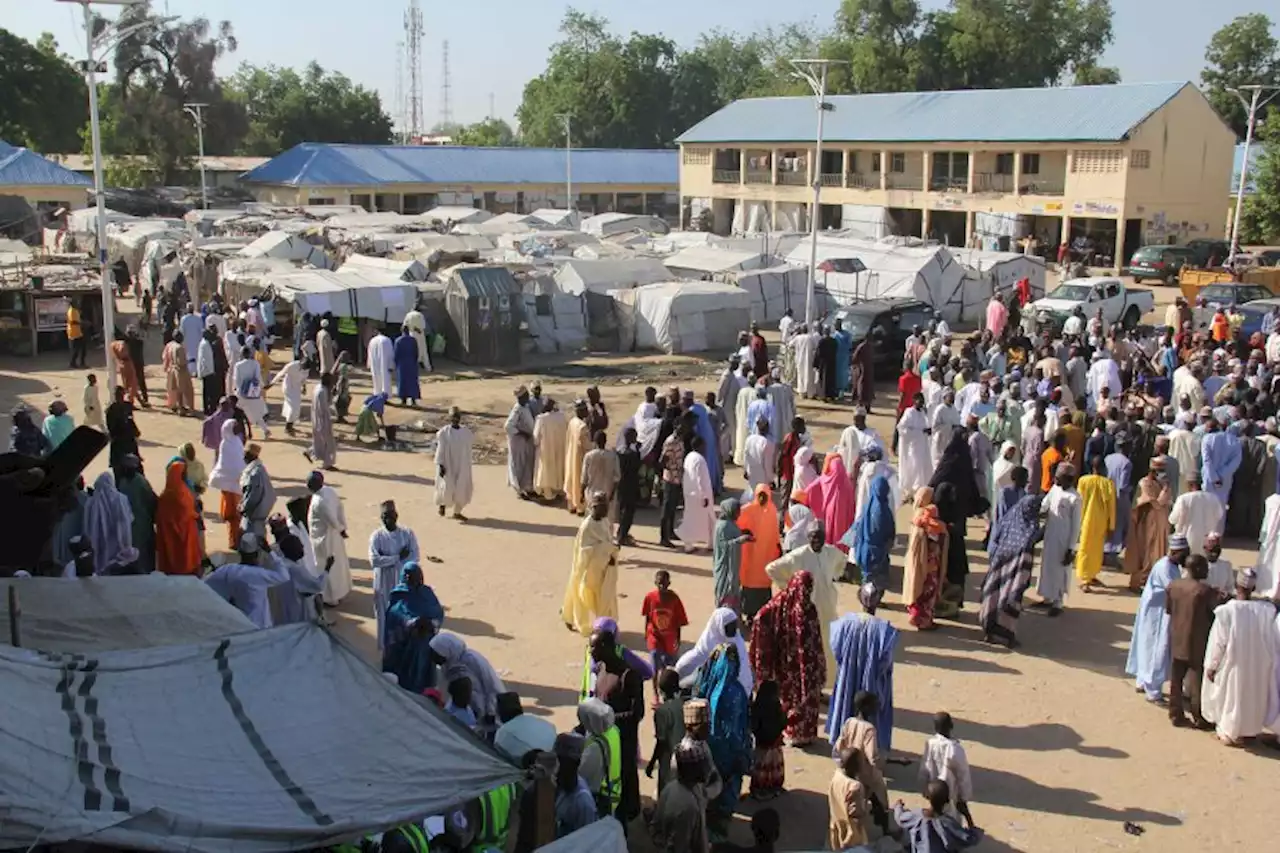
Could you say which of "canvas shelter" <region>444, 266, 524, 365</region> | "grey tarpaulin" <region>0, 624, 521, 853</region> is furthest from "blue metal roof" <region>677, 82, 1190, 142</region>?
"grey tarpaulin" <region>0, 624, 521, 853</region>

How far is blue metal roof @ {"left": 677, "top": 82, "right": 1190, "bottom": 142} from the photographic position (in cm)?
3700

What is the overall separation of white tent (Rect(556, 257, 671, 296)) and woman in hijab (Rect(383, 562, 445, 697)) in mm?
16328

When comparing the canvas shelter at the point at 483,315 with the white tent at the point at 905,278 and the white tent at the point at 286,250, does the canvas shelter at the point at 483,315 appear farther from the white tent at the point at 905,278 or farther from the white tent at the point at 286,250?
the white tent at the point at 905,278

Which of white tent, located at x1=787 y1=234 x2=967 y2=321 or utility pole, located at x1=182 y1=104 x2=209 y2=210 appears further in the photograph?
utility pole, located at x1=182 y1=104 x2=209 y2=210

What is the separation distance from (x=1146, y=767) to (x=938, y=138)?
36.0 meters

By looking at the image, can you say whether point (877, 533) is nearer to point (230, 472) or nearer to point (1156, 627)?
point (1156, 627)

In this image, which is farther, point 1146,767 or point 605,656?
point 1146,767

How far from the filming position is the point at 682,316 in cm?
2312

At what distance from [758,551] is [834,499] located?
5.87ft

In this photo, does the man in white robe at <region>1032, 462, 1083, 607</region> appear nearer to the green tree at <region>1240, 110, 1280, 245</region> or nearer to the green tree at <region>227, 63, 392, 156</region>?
the green tree at <region>1240, 110, 1280, 245</region>

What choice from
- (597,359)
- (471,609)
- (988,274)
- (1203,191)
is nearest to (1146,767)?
(471,609)

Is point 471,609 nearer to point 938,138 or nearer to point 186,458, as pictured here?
point 186,458

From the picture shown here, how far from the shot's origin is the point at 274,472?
47.1 ft

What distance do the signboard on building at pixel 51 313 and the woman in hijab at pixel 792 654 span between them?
58.7 feet
